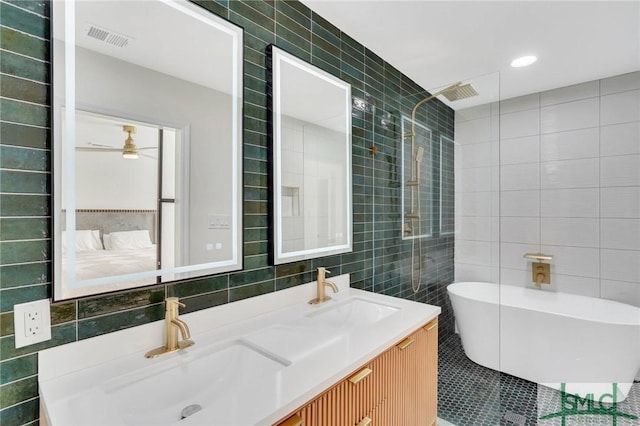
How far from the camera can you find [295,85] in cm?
165

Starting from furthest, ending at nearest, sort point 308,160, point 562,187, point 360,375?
point 562,187
point 308,160
point 360,375

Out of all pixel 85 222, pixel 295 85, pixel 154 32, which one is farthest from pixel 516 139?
A: pixel 85 222

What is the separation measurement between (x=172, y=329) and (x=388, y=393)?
0.85 metres

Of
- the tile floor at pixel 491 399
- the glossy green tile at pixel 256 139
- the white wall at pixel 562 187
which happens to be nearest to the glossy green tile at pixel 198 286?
the glossy green tile at pixel 256 139

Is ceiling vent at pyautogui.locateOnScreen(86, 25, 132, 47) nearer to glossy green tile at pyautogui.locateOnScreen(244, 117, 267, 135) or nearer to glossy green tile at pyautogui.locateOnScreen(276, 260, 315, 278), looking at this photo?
glossy green tile at pyautogui.locateOnScreen(244, 117, 267, 135)

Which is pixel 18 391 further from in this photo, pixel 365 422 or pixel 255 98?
pixel 255 98

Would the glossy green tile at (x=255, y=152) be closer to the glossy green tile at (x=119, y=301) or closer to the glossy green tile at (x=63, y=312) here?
the glossy green tile at (x=119, y=301)

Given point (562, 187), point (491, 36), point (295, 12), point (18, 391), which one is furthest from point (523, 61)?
point (18, 391)

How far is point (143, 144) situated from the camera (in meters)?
1.12

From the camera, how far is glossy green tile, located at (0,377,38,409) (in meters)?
0.84

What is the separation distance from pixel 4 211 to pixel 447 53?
2509 millimetres

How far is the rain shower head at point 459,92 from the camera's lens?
228cm

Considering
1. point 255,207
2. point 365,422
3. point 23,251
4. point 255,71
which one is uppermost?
point 255,71

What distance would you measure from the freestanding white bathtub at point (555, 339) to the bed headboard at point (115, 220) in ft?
7.49
